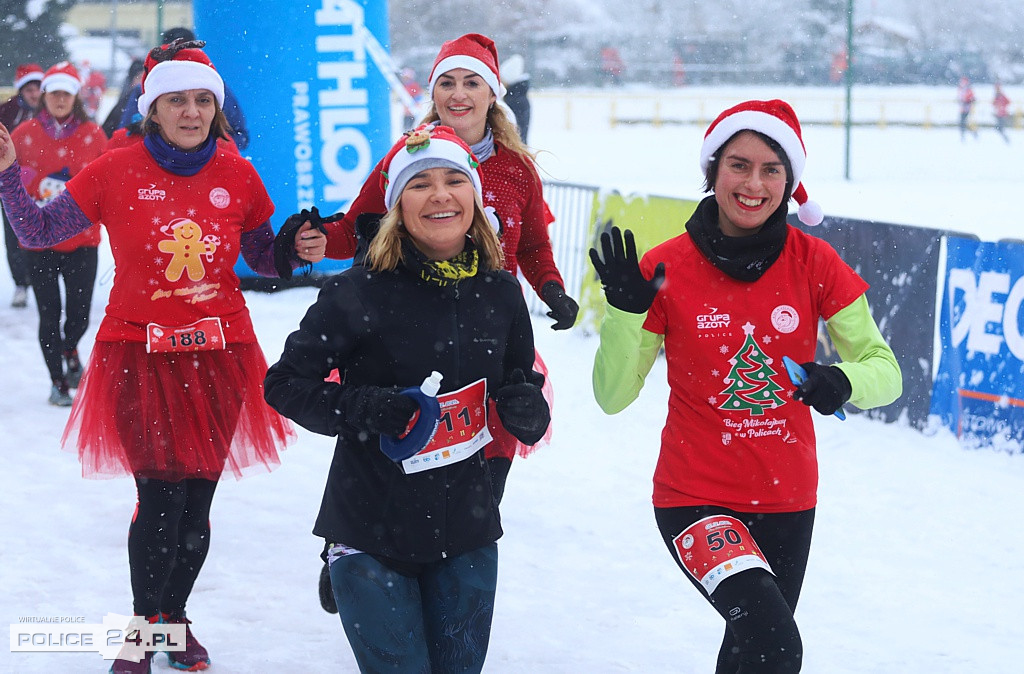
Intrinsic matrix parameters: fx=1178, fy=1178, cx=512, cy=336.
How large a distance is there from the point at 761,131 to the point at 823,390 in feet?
2.55

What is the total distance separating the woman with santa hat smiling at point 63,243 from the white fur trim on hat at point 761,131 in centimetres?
545

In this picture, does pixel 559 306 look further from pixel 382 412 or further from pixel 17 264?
pixel 17 264

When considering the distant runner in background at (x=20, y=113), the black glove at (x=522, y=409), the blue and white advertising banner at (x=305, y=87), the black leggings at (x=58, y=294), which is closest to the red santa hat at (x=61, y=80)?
the distant runner in background at (x=20, y=113)

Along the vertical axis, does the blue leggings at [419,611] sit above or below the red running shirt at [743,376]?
below

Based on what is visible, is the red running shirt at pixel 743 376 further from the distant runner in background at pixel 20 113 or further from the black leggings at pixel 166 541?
the distant runner in background at pixel 20 113

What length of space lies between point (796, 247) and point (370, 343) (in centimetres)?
121

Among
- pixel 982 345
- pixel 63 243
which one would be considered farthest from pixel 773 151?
pixel 63 243

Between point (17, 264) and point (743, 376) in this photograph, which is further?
point (17, 264)

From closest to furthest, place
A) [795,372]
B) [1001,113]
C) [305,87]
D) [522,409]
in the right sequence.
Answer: [522,409] < [795,372] < [305,87] < [1001,113]

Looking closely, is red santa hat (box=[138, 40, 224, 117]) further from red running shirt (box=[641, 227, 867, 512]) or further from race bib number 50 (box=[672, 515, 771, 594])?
race bib number 50 (box=[672, 515, 771, 594])

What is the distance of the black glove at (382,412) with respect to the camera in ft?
8.61

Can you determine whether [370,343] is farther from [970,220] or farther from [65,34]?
[65,34]

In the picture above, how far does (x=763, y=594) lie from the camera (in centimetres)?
286

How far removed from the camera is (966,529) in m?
5.69
